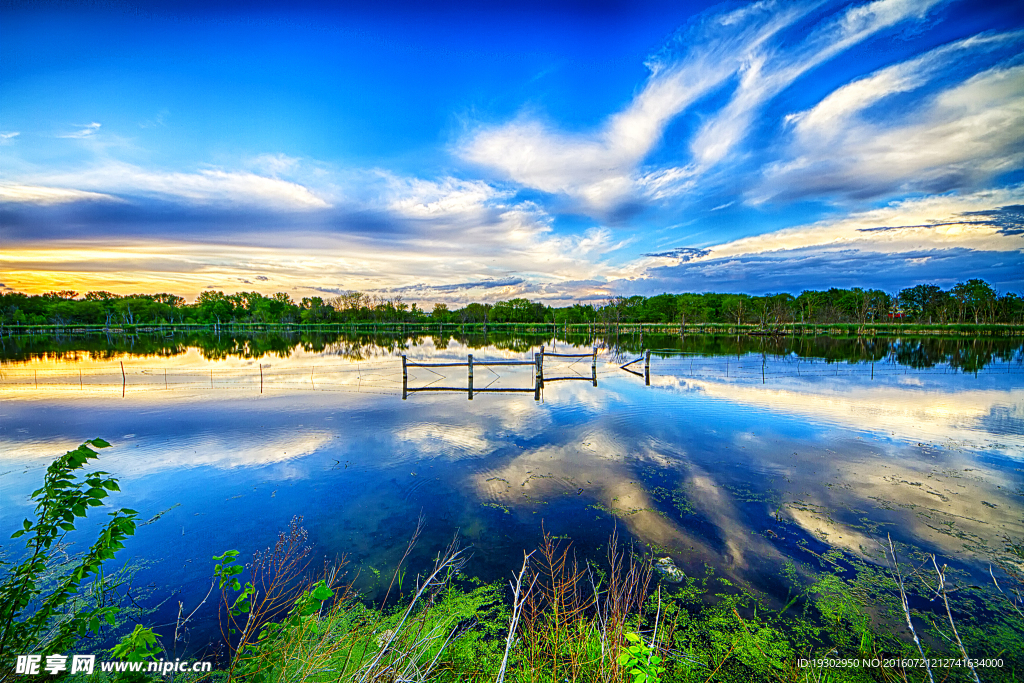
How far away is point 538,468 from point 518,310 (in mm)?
107970

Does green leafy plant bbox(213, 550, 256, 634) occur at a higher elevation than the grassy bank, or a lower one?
higher

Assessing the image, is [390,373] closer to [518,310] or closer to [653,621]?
[653,621]

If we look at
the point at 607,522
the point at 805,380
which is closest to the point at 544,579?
the point at 607,522

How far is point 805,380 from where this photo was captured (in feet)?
72.9

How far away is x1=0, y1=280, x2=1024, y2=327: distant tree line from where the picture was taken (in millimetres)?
94688

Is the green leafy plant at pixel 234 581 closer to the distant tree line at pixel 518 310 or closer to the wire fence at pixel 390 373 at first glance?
the wire fence at pixel 390 373

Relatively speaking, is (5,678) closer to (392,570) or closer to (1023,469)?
(392,570)

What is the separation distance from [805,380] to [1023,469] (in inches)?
505

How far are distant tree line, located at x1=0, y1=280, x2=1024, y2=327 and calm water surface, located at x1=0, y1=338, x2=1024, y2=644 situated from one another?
7484 centimetres

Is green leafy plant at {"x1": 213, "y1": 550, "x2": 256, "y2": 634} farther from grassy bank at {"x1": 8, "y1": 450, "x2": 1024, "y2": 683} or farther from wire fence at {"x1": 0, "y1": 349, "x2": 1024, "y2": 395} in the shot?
wire fence at {"x1": 0, "y1": 349, "x2": 1024, "y2": 395}

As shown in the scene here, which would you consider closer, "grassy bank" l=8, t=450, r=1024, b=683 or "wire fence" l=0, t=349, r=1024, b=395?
"grassy bank" l=8, t=450, r=1024, b=683

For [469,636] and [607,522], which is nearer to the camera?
[469,636]

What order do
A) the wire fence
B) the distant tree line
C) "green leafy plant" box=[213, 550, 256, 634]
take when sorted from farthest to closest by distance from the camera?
the distant tree line, the wire fence, "green leafy plant" box=[213, 550, 256, 634]

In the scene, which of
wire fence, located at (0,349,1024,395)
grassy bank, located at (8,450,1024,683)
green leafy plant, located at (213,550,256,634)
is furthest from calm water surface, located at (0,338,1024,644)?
green leafy plant, located at (213,550,256,634)
